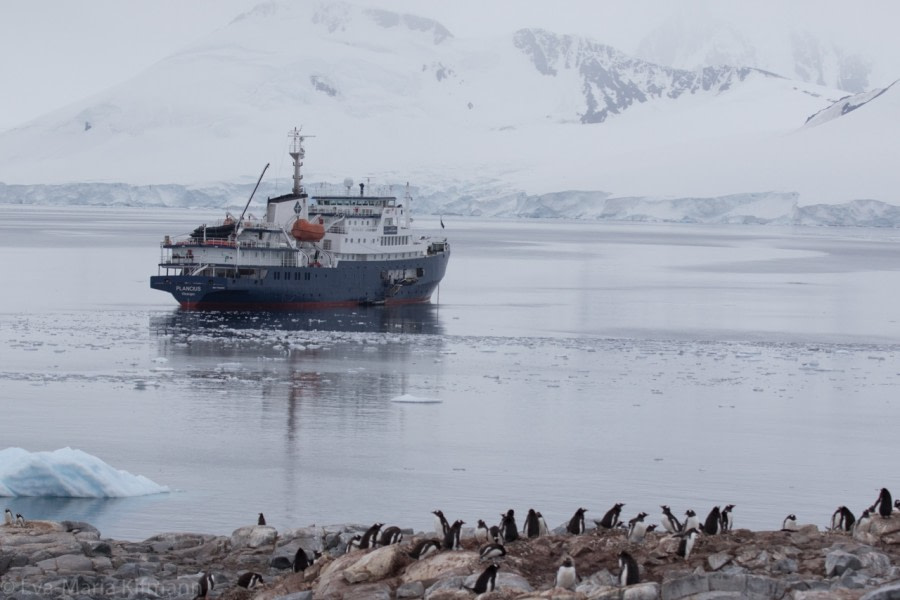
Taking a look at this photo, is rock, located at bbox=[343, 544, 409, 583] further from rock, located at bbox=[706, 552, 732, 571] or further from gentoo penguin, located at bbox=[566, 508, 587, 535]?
rock, located at bbox=[706, 552, 732, 571]

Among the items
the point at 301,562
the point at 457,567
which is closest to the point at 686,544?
the point at 457,567

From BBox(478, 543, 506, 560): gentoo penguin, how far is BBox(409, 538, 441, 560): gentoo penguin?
573 millimetres

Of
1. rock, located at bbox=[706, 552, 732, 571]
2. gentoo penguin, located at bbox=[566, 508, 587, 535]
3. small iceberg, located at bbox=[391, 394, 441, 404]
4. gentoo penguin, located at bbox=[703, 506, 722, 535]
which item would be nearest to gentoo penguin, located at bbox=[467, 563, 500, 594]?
rock, located at bbox=[706, 552, 732, 571]

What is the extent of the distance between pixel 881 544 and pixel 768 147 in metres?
159

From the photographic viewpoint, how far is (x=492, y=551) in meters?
11.8

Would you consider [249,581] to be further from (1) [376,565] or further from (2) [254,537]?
(2) [254,537]

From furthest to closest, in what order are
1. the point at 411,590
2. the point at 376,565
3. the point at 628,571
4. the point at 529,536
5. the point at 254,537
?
the point at 254,537 < the point at 529,536 < the point at 376,565 < the point at 411,590 < the point at 628,571

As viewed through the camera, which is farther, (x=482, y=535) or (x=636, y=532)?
(x=482, y=535)

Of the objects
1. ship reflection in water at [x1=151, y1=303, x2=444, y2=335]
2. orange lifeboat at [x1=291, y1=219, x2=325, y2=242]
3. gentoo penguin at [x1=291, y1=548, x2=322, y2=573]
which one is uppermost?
orange lifeboat at [x1=291, y1=219, x2=325, y2=242]

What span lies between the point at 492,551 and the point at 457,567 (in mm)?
339

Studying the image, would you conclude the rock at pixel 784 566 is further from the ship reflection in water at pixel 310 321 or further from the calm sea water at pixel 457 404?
the ship reflection in water at pixel 310 321

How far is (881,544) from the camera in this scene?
1266cm

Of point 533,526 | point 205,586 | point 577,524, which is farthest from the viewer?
point 577,524

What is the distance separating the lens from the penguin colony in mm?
11242
